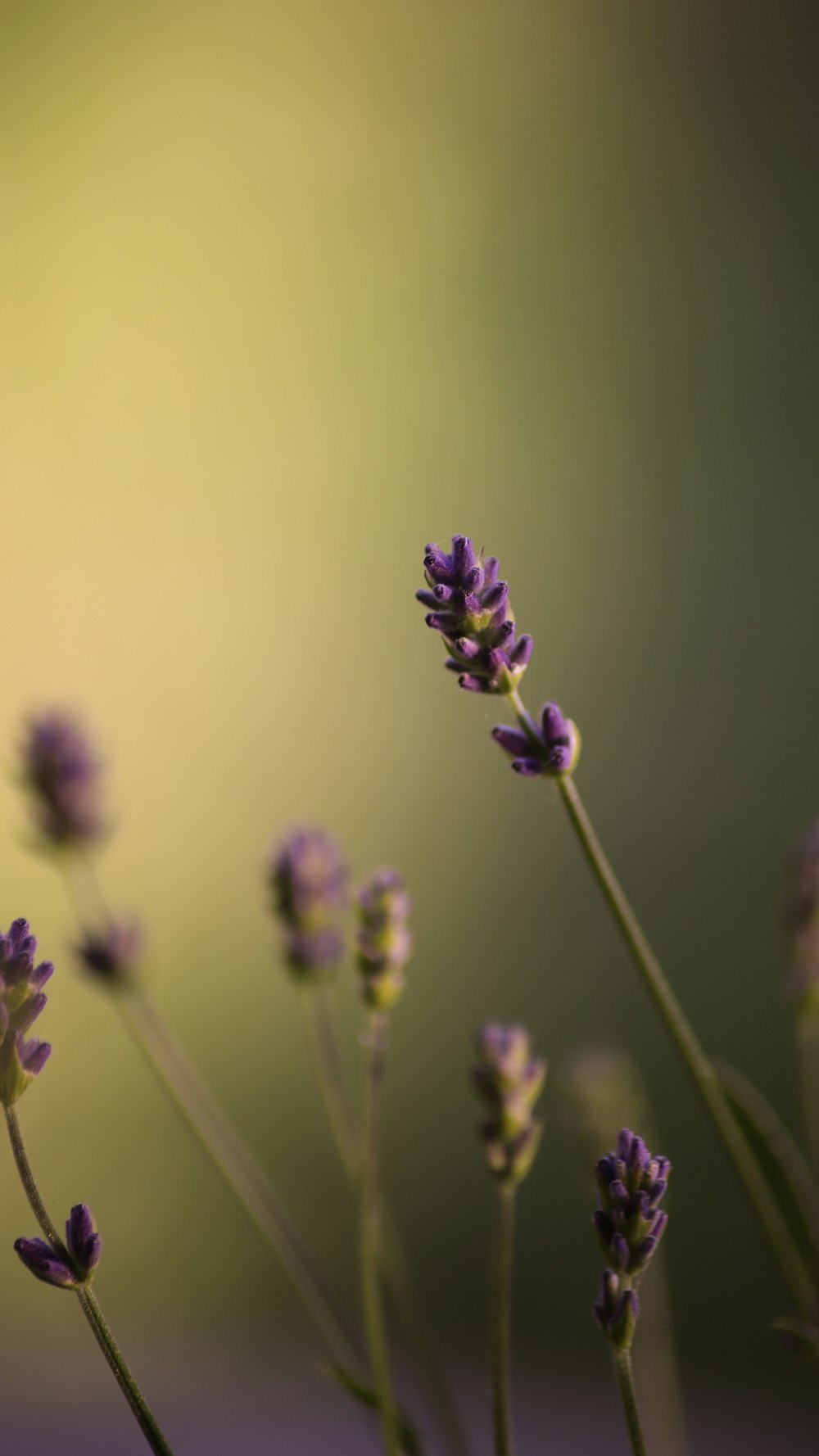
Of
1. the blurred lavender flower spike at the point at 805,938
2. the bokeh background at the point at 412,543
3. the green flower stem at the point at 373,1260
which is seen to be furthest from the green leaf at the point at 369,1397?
the bokeh background at the point at 412,543

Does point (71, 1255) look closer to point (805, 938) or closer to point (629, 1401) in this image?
point (629, 1401)

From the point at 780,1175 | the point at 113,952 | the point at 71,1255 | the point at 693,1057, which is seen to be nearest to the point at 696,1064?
the point at 693,1057

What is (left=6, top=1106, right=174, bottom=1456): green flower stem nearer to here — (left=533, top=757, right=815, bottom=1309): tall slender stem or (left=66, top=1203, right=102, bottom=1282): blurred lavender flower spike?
(left=66, top=1203, right=102, bottom=1282): blurred lavender flower spike

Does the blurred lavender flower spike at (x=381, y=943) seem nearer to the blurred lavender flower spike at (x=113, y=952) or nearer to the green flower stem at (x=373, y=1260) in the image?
Answer: the green flower stem at (x=373, y=1260)

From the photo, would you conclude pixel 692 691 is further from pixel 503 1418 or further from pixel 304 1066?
pixel 503 1418

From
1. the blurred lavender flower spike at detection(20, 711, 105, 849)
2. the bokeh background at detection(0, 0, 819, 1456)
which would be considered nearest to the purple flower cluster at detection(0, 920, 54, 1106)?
the blurred lavender flower spike at detection(20, 711, 105, 849)

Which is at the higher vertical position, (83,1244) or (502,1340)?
(83,1244)
